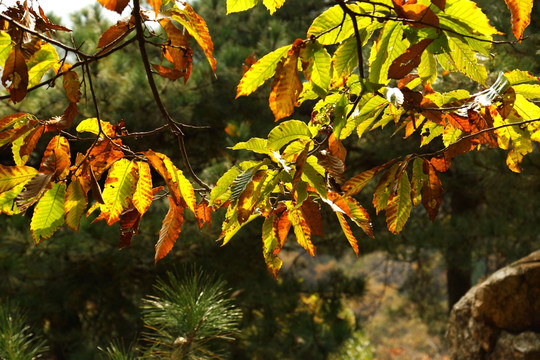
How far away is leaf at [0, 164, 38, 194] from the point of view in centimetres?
49

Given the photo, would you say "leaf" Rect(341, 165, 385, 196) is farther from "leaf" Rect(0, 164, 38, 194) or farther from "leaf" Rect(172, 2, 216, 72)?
"leaf" Rect(0, 164, 38, 194)

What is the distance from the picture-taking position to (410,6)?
1.41ft

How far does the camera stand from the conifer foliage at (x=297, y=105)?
455 mm

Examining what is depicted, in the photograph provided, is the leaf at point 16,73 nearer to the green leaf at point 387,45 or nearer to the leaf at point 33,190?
the leaf at point 33,190

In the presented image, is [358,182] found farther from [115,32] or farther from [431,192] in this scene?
[115,32]

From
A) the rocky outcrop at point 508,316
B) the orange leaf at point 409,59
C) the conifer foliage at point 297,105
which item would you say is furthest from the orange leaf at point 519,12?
the rocky outcrop at point 508,316

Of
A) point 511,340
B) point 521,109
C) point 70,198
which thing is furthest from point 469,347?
point 70,198

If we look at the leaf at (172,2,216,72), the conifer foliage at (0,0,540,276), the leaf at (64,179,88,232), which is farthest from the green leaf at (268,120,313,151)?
the leaf at (64,179,88,232)

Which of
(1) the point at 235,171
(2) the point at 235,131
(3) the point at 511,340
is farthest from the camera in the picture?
(2) the point at 235,131

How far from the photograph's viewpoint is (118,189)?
54 centimetres

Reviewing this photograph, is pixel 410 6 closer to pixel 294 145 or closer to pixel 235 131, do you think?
pixel 294 145

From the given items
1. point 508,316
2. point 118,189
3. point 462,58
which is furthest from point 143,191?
point 508,316

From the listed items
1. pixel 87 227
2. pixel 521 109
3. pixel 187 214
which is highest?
pixel 521 109

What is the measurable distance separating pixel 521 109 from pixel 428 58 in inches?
6.0
